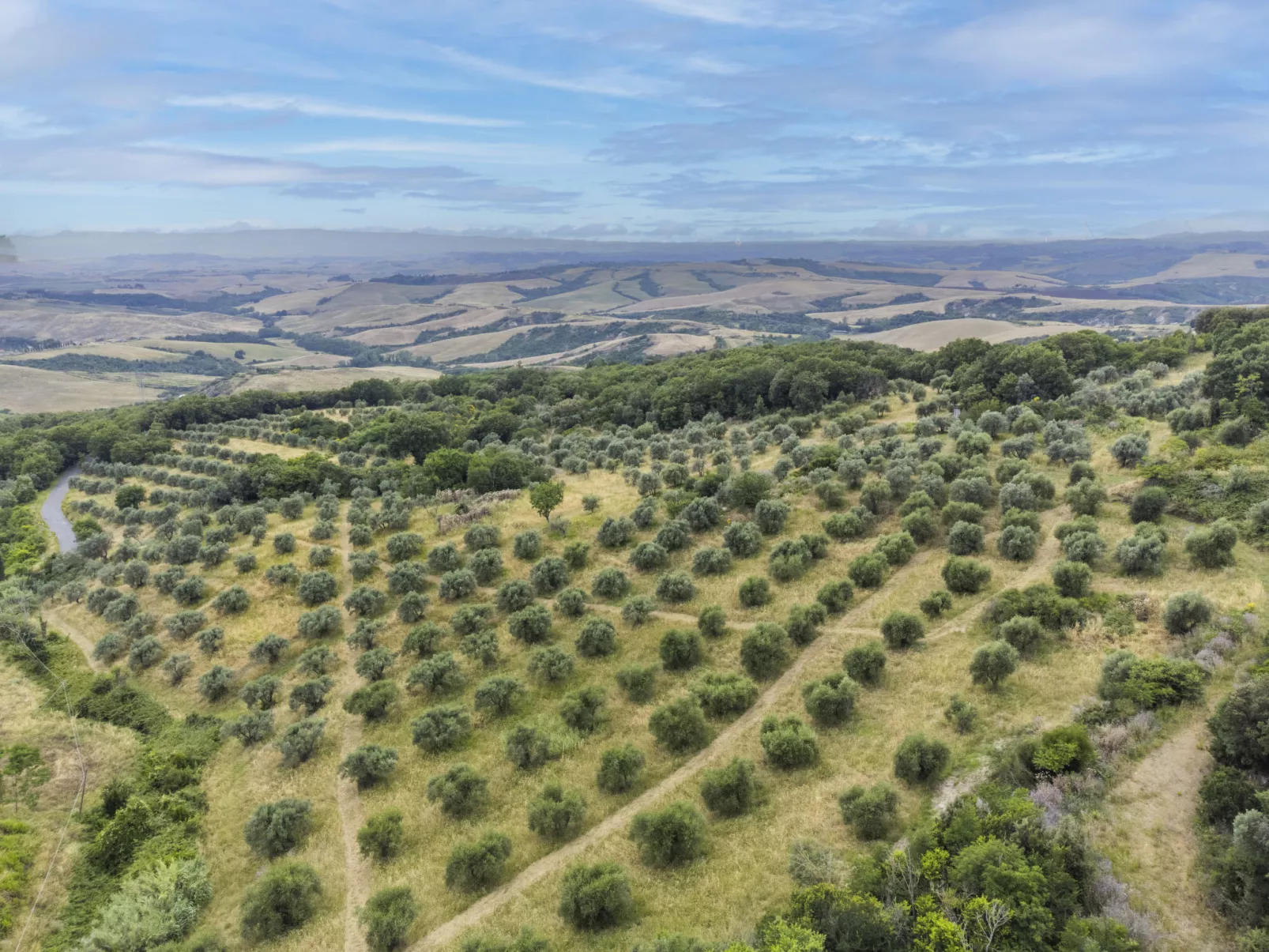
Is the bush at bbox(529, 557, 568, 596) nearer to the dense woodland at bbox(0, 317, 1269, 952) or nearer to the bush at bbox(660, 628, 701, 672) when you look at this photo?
the dense woodland at bbox(0, 317, 1269, 952)

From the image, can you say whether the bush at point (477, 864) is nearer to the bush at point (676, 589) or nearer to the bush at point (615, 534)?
the bush at point (676, 589)

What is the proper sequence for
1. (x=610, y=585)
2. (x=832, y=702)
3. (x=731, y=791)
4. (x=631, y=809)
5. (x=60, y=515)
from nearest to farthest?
(x=731, y=791), (x=631, y=809), (x=832, y=702), (x=610, y=585), (x=60, y=515)

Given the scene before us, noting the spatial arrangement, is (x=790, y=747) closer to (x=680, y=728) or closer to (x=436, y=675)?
(x=680, y=728)

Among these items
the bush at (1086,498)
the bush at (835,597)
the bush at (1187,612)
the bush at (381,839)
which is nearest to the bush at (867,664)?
the bush at (835,597)

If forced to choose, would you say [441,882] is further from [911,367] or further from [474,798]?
[911,367]

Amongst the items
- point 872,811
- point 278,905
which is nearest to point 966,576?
point 872,811

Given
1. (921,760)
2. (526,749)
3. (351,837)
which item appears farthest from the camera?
(526,749)

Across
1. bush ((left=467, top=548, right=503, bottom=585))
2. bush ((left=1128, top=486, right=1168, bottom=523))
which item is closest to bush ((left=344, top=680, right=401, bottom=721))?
bush ((left=467, top=548, right=503, bottom=585))
